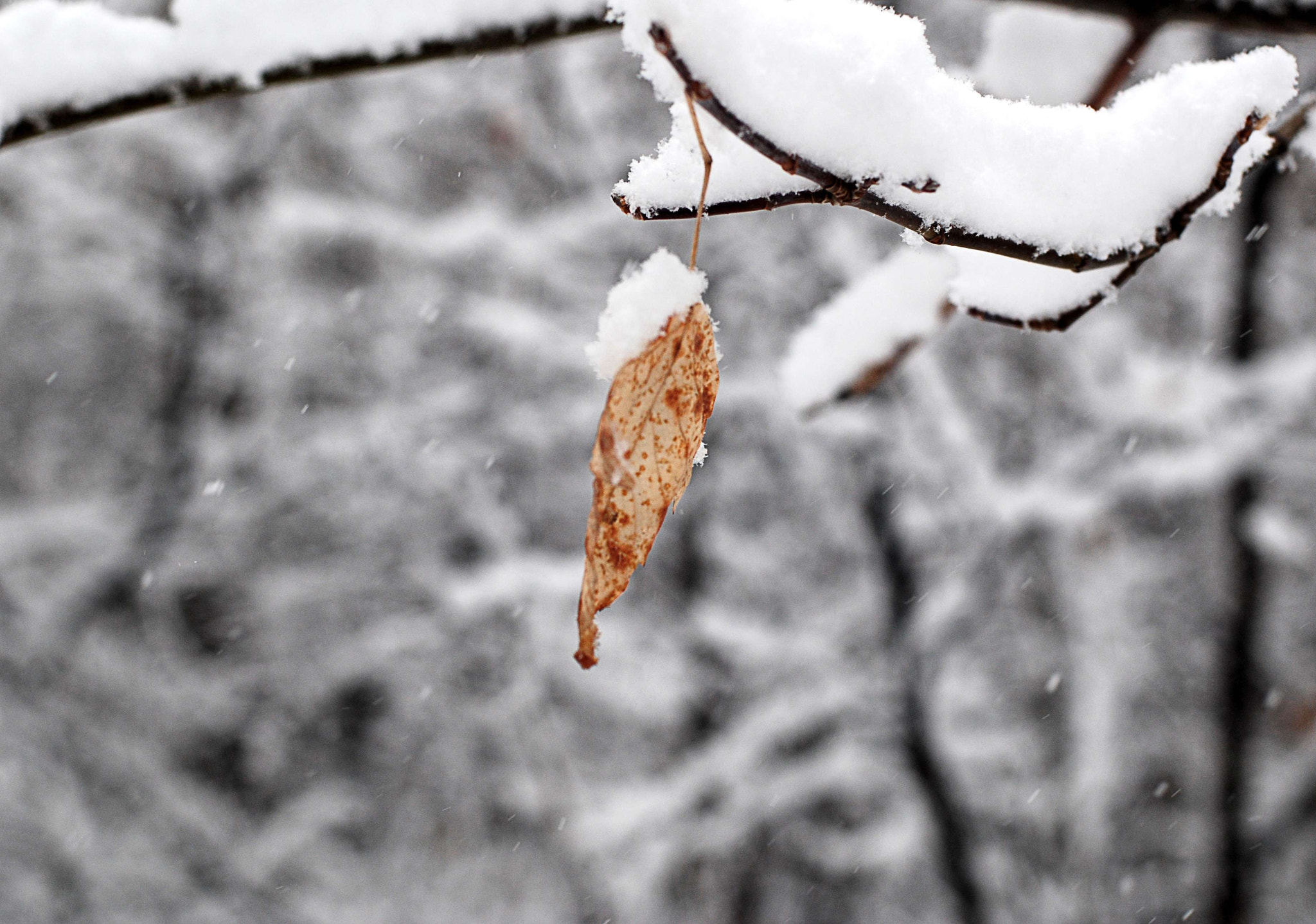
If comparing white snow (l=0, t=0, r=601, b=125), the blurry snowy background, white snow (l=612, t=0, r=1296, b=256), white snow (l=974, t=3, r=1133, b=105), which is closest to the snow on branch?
white snow (l=0, t=0, r=601, b=125)

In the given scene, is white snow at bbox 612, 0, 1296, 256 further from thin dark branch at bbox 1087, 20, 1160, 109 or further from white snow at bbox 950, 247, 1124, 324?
thin dark branch at bbox 1087, 20, 1160, 109

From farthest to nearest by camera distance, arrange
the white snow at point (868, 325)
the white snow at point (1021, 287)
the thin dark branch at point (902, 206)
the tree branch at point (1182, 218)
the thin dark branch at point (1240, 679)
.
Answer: the thin dark branch at point (1240, 679), the white snow at point (868, 325), the white snow at point (1021, 287), the tree branch at point (1182, 218), the thin dark branch at point (902, 206)

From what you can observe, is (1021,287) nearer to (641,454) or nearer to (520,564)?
(641,454)

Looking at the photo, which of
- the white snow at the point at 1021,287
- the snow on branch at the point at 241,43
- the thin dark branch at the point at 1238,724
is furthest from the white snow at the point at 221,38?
the thin dark branch at the point at 1238,724

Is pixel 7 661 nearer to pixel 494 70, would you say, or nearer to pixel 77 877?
pixel 77 877

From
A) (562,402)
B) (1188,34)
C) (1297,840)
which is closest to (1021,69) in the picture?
(1188,34)

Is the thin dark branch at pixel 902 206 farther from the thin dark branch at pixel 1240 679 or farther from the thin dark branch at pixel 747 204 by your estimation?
the thin dark branch at pixel 1240 679
